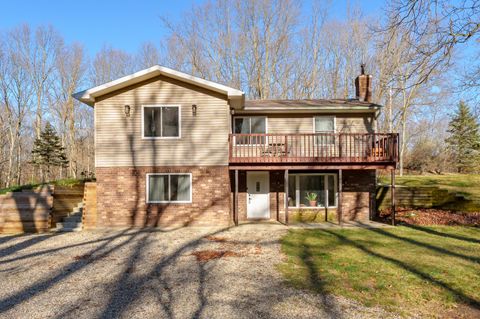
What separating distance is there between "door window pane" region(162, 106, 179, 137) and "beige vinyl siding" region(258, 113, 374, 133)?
4.16 metres

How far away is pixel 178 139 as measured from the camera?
13.1m

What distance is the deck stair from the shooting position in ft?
41.8

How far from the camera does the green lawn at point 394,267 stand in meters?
5.58

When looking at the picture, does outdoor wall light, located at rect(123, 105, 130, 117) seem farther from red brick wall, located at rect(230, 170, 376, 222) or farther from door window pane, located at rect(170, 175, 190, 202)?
red brick wall, located at rect(230, 170, 376, 222)

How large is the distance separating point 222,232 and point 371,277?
244 inches

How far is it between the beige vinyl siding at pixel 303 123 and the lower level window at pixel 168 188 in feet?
14.8

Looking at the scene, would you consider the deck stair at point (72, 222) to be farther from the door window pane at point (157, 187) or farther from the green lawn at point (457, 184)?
the green lawn at point (457, 184)

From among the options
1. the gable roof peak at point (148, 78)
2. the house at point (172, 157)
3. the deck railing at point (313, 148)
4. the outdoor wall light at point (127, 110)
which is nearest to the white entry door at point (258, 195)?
the deck railing at point (313, 148)

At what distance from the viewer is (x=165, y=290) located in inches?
243

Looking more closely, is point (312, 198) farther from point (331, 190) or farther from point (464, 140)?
point (464, 140)

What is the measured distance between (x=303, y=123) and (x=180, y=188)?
6.15 m

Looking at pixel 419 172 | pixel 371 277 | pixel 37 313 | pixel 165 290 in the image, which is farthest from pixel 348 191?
pixel 419 172

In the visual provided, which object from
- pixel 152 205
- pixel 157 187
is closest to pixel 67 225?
pixel 152 205

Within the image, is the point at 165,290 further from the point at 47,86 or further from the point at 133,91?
the point at 47,86
